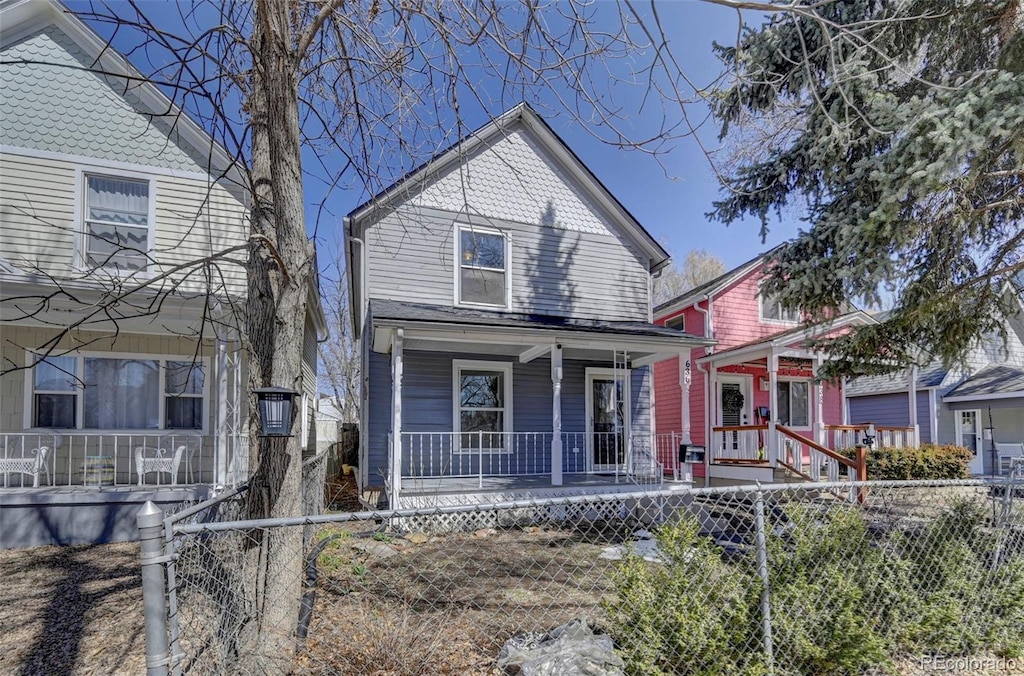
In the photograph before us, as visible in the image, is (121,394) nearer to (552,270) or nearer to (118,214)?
(118,214)

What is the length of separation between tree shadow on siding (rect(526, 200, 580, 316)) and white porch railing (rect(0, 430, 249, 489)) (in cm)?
585

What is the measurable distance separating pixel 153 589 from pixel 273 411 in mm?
1379

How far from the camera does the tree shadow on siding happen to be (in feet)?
35.1

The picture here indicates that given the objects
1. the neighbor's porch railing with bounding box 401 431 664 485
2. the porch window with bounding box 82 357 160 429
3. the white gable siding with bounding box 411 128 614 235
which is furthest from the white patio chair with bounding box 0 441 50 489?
Result: the white gable siding with bounding box 411 128 614 235

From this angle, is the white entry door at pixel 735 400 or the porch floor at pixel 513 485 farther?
the white entry door at pixel 735 400

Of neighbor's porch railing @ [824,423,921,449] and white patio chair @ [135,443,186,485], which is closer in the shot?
white patio chair @ [135,443,186,485]

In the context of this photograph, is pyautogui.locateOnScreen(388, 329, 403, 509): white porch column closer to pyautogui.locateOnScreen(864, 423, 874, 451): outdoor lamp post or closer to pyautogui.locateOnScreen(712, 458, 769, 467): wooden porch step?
pyautogui.locateOnScreen(712, 458, 769, 467): wooden porch step

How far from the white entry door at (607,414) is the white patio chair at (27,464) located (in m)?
8.82

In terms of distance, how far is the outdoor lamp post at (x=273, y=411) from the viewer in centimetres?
325

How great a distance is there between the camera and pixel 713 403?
43.6 feet

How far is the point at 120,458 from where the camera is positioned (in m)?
8.30

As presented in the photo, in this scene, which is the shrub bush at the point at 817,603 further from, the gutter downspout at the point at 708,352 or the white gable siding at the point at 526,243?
Result: the gutter downspout at the point at 708,352

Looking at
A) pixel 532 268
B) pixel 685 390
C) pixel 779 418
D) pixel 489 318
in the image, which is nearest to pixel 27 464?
pixel 489 318

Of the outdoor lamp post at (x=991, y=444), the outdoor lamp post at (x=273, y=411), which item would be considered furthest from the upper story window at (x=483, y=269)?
the outdoor lamp post at (x=991, y=444)
